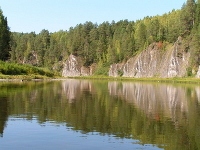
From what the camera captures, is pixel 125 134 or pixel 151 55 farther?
pixel 151 55

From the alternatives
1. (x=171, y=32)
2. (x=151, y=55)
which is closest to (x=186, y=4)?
(x=171, y=32)

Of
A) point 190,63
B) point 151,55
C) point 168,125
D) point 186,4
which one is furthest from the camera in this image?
point 151,55

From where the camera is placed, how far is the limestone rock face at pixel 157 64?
13238 centimetres

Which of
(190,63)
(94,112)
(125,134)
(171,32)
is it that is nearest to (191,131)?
(125,134)

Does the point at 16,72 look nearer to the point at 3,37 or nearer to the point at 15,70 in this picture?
the point at 15,70

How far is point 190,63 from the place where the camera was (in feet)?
409

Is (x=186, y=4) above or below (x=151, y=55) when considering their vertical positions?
above

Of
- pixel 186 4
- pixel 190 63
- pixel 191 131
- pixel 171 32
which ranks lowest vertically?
pixel 191 131

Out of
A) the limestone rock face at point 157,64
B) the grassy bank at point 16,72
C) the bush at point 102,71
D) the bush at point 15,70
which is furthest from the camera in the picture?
the bush at point 102,71

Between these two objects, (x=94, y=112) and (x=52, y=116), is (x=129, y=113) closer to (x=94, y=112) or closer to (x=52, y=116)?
(x=94, y=112)

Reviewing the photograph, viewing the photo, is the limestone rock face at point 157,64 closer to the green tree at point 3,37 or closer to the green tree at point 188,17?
the green tree at point 188,17

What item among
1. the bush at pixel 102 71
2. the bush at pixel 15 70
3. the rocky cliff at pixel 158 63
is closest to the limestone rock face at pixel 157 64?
the rocky cliff at pixel 158 63

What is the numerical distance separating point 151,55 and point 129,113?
128770 millimetres

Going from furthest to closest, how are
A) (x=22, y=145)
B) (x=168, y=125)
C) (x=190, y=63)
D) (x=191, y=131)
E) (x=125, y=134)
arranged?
(x=190, y=63) < (x=168, y=125) < (x=191, y=131) < (x=125, y=134) < (x=22, y=145)
